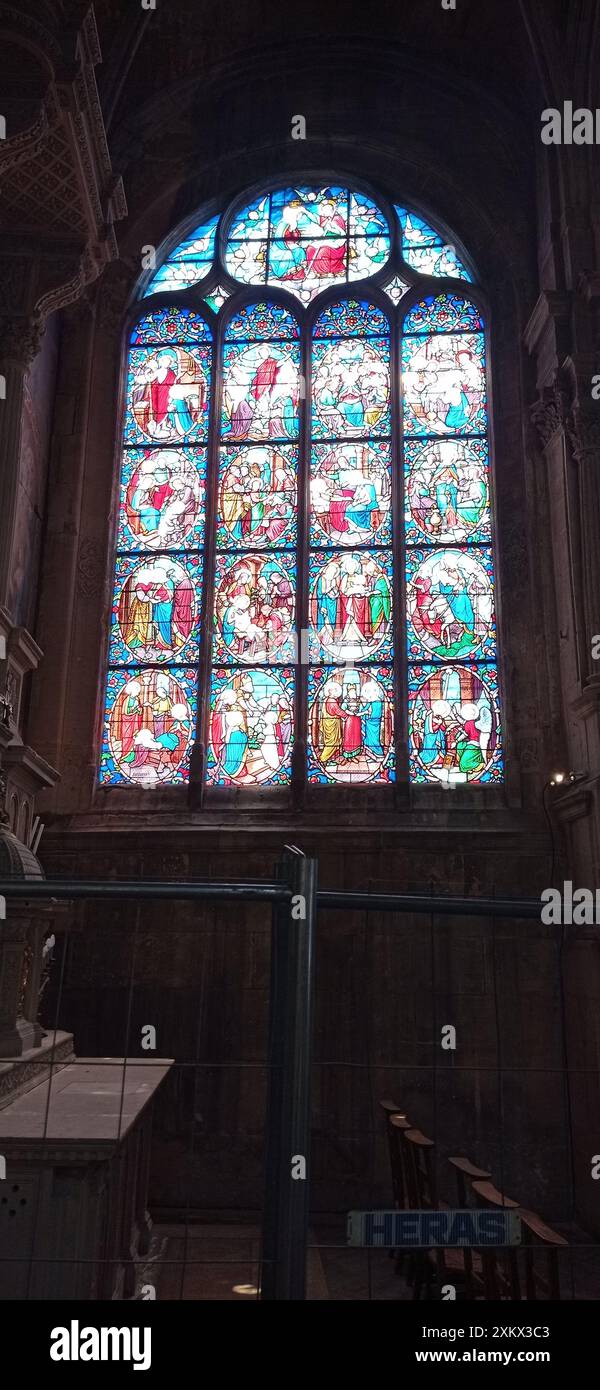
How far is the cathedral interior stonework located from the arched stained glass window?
0.03m

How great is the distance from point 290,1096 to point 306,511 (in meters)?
7.52

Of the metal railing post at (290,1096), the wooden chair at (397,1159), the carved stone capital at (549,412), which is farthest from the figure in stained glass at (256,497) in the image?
the metal railing post at (290,1096)

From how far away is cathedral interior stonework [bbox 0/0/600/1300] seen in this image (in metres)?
7.61

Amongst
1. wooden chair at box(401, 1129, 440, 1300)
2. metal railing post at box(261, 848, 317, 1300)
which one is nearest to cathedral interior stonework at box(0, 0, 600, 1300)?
wooden chair at box(401, 1129, 440, 1300)

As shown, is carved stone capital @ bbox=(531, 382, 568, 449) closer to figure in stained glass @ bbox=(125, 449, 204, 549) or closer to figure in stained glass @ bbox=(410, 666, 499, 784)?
figure in stained glass @ bbox=(410, 666, 499, 784)

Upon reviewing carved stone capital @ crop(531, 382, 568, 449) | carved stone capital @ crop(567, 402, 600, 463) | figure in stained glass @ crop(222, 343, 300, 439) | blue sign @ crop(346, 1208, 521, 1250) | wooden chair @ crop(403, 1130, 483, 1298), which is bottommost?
wooden chair @ crop(403, 1130, 483, 1298)

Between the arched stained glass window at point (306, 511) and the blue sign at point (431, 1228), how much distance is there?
20.4ft

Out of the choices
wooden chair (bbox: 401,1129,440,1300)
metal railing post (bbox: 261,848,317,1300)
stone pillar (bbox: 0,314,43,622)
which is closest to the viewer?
metal railing post (bbox: 261,848,317,1300)

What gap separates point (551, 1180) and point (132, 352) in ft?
27.5

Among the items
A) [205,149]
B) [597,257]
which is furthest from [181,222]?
[597,257]

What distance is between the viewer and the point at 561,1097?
7.82 m

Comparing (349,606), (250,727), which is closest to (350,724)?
(250,727)

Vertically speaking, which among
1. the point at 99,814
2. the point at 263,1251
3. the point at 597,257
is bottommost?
the point at 263,1251
